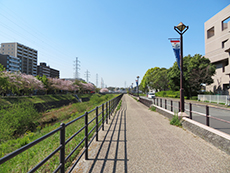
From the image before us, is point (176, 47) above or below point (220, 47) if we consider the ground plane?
below

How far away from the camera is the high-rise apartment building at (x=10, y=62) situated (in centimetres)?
8000

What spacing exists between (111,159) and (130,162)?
1.71 ft

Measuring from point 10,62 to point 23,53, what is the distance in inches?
662

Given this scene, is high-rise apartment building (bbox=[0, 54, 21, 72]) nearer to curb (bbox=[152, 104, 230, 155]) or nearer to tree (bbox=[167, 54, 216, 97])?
tree (bbox=[167, 54, 216, 97])

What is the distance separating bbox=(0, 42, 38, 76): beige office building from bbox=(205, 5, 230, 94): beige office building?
315 ft

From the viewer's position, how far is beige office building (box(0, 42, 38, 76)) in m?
95.2

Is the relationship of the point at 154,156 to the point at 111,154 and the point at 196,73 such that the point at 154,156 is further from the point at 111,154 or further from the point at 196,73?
the point at 196,73

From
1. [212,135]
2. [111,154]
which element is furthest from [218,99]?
[111,154]

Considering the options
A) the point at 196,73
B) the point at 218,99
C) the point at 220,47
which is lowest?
the point at 218,99

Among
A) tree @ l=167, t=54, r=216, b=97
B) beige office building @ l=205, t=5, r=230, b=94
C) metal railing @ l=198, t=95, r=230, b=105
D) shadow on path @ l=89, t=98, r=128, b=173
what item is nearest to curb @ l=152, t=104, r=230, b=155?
shadow on path @ l=89, t=98, r=128, b=173

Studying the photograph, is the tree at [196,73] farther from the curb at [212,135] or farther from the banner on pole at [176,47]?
the curb at [212,135]

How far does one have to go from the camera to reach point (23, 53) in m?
98.3

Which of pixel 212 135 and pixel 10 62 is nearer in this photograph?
pixel 212 135

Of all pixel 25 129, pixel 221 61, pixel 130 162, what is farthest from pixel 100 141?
pixel 221 61
